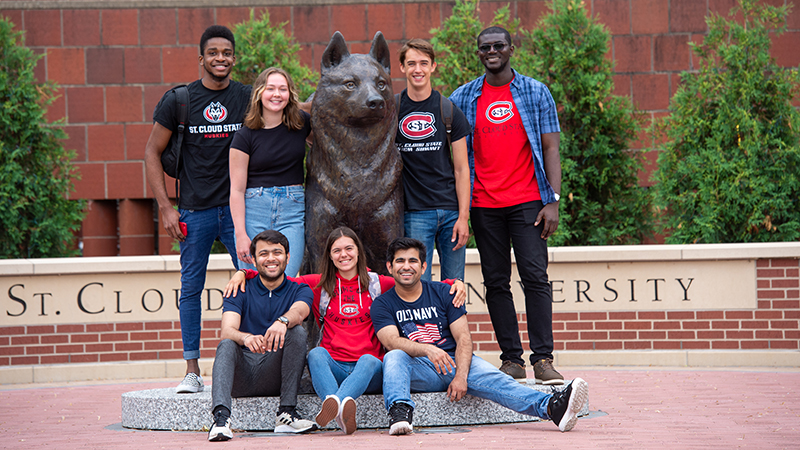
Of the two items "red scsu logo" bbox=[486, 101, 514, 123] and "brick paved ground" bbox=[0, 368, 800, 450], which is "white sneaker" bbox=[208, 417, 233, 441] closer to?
"brick paved ground" bbox=[0, 368, 800, 450]

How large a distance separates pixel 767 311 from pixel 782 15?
4.02m

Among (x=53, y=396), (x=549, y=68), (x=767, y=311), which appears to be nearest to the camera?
(x=53, y=396)

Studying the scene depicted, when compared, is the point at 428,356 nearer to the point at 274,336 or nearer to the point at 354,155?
the point at 274,336

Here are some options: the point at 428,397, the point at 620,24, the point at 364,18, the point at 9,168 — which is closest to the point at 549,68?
the point at 620,24

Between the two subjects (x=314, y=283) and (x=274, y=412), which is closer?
(x=274, y=412)

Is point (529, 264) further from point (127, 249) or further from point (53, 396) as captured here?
point (127, 249)

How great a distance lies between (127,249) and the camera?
34.5 feet

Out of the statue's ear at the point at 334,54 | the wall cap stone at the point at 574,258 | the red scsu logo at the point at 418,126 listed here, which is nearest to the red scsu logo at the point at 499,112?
the red scsu logo at the point at 418,126

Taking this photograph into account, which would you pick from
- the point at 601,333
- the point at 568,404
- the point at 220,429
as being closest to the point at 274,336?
the point at 220,429

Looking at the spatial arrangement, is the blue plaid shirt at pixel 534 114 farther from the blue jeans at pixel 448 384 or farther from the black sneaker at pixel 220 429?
the black sneaker at pixel 220 429

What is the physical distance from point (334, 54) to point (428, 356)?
1.90 meters

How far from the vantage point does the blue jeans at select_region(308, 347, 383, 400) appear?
453cm

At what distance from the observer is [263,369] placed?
15.5 feet

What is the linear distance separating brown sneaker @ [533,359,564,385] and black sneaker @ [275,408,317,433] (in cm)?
154
